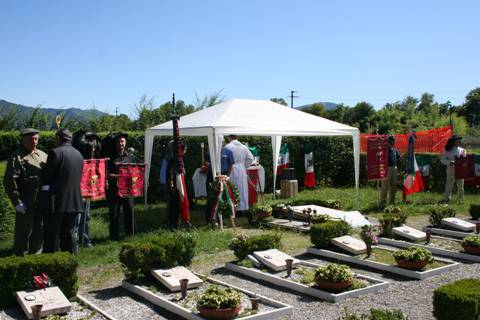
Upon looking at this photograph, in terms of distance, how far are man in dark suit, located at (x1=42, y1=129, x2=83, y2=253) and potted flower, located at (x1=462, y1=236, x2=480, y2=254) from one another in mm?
6017

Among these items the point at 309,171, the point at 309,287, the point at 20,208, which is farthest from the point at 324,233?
the point at 309,171

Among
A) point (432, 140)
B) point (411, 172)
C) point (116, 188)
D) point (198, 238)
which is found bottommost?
point (198, 238)

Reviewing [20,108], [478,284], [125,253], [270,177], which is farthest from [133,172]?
[20,108]

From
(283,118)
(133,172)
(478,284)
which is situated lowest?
(478,284)

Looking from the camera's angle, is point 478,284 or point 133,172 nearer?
point 478,284

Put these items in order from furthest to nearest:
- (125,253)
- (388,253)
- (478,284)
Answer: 1. (388,253)
2. (125,253)
3. (478,284)

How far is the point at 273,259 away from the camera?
761 centimetres

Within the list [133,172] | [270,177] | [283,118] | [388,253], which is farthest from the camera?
[270,177]

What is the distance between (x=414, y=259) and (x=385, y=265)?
18.2 inches

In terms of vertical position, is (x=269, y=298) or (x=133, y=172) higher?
(x=133, y=172)

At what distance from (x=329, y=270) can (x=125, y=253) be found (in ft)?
8.54

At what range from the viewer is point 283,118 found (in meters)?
12.5

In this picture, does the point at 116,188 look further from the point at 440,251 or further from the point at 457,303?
the point at 457,303

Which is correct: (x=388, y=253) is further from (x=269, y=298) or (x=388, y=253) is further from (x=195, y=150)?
(x=195, y=150)
